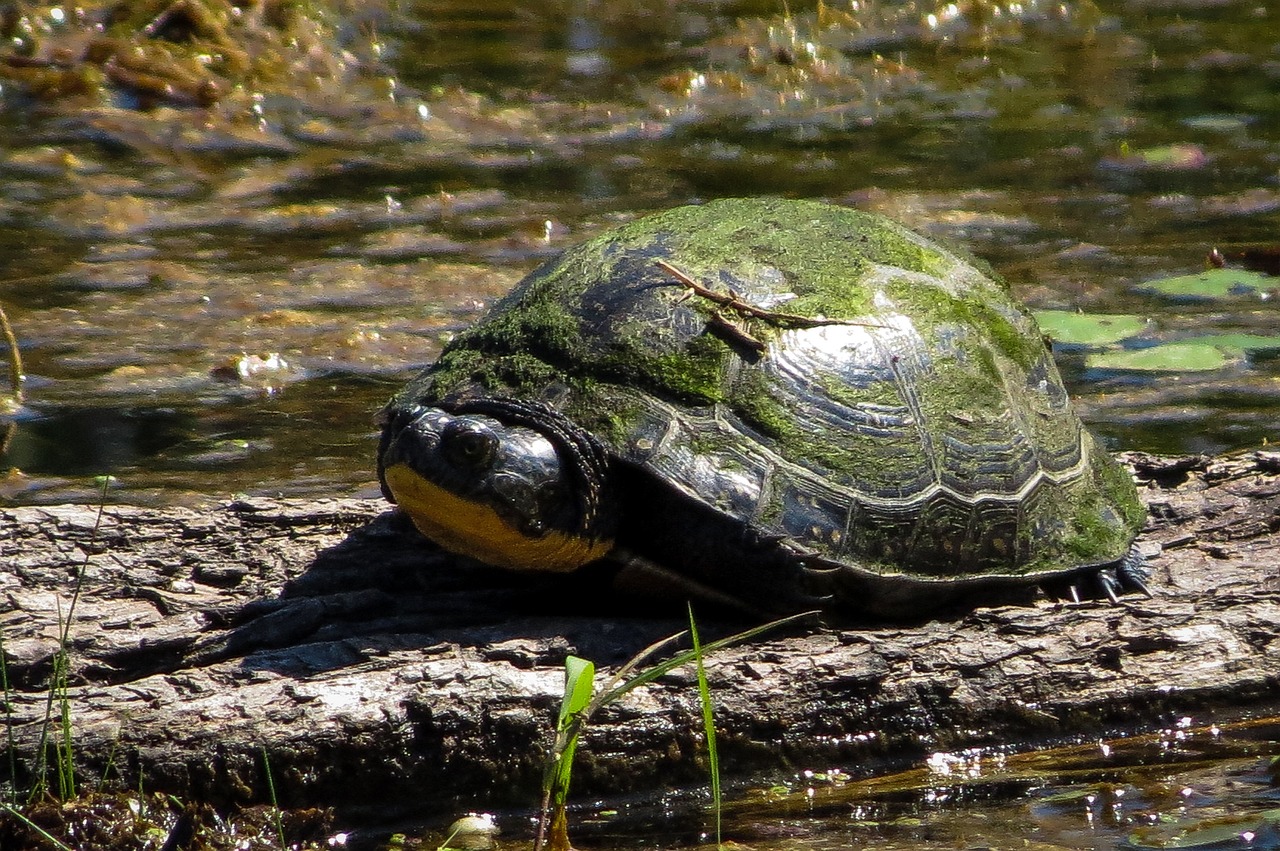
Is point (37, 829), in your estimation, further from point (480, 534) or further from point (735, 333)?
point (735, 333)

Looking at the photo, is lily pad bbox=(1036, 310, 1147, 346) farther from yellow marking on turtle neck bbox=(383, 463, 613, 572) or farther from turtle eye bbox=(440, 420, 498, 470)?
turtle eye bbox=(440, 420, 498, 470)

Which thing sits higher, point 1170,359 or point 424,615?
point 1170,359

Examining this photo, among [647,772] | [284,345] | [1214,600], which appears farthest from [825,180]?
[647,772]

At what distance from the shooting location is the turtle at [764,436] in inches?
152

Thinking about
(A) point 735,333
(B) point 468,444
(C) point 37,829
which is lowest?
(C) point 37,829

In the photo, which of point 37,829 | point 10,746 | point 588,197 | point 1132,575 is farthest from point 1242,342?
point 37,829

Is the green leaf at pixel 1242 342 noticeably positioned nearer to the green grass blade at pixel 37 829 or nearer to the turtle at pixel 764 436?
the turtle at pixel 764 436

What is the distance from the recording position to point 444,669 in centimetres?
379

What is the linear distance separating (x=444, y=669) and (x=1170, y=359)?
4346 millimetres

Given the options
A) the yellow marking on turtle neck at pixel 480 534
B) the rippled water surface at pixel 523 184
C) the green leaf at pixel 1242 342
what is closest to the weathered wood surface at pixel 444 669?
the yellow marking on turtle neck at pixel 480 534

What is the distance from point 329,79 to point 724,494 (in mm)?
9872

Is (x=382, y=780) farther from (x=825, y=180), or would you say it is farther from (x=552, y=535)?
(x=825, y=180)

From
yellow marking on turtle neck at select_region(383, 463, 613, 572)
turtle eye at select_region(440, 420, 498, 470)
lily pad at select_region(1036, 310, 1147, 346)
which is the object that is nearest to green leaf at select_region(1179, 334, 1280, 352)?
lily pad at select_region(1036, 310, 1147, 346)

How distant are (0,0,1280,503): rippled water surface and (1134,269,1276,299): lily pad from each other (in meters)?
0.04
